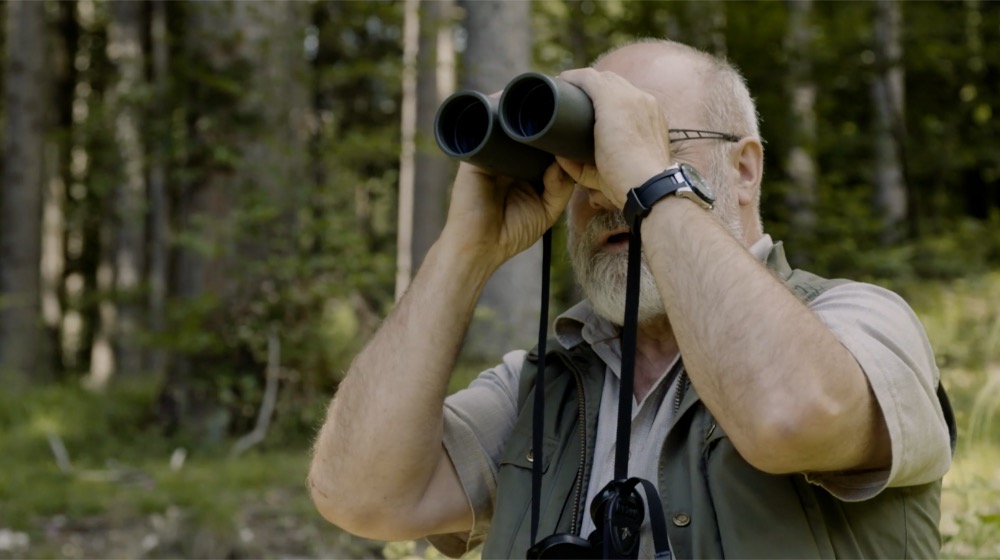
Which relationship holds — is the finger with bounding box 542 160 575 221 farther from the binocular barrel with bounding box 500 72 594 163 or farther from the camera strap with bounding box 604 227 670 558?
the camera strap with bounding box 604 227 670 558

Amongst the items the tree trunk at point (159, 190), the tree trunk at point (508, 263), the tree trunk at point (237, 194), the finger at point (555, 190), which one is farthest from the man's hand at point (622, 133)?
the tree trunk at point (159, 190)

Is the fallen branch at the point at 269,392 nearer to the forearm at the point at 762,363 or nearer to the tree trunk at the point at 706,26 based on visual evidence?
the tree trunk at the point at 706,26

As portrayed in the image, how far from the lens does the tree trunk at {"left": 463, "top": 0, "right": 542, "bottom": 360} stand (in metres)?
5.03

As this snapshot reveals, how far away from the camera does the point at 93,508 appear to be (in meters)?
5.49

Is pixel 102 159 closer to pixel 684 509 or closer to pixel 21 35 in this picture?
pixel 21 35

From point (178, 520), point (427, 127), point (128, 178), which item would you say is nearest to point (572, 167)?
point (178, 520)

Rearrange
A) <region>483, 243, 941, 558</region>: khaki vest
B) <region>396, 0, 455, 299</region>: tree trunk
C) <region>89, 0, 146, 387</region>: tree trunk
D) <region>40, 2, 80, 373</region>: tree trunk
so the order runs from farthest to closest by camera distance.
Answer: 1. <region>40, 2, 80, 373</region>: tree trunk
2. <region>89, 0, 146, 387</region>: tree trunk
3. <region>396, 0, 455, 299</region>: tree trunk
4. <region>483, 243, 941, 558</region>: khaki vest

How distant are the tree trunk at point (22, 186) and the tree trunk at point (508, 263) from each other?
7.46m

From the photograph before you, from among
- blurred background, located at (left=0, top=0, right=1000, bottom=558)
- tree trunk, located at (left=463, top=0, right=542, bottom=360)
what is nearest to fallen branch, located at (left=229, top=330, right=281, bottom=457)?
blurred background, located at (left=0, top=0, right=1000, bottom=558)

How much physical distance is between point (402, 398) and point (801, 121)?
8241 mm

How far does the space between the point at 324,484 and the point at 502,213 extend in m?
0.66

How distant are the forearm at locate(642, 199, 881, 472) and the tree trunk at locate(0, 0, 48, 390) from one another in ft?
35.0

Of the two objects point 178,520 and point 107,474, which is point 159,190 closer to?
point 107,474

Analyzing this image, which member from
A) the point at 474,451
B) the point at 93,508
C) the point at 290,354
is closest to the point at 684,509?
the point at 474,451
